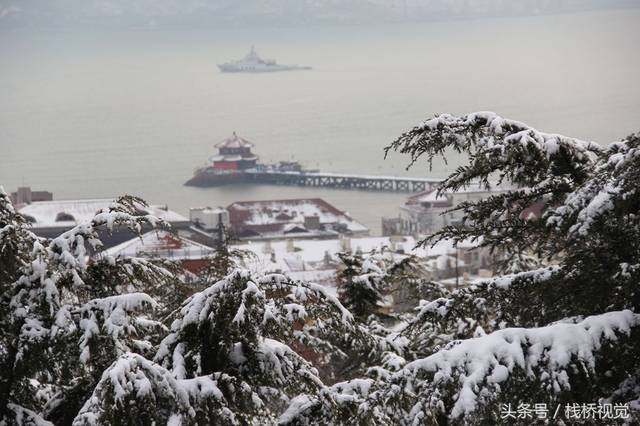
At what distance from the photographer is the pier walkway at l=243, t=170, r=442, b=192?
4009 cm

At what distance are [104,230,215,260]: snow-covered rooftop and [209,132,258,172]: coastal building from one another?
2343 centimetres

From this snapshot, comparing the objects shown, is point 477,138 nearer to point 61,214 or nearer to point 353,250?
point 353,250

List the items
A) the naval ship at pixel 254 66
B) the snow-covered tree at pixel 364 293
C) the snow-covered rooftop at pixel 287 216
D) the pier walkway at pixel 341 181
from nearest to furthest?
the snow-covered tree at pixel 364 293 → the snow-covered rooftop at pixel 287 216 → the pier walkway at pixel 341 181 → the naval ship at pixel 254 66

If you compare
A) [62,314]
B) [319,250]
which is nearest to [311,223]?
[319,250]

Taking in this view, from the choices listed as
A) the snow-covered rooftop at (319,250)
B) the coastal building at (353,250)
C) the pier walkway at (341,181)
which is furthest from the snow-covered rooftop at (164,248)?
the pier walkway at (341,181)

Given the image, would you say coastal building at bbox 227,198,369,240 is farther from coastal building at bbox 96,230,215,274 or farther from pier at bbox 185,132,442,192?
coastal building at bbox 96,230,215,274

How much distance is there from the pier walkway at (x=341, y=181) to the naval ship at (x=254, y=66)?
41.6 m

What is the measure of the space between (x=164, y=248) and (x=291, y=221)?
2788cm

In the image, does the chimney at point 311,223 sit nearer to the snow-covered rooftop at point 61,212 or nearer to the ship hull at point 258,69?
the snow-covered rooftop at point 61,212

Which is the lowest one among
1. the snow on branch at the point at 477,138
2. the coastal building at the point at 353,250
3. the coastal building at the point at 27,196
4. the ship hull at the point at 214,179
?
the coastal building at the point at 353,250

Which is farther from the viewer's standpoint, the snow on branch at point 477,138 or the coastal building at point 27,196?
the coastal building at point 27,196

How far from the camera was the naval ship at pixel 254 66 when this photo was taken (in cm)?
8612

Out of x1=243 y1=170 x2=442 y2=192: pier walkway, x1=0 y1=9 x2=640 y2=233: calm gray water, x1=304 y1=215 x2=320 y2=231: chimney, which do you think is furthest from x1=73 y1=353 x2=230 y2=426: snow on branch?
x1=243 y1=170 x2=442 y2=192: pier walkway

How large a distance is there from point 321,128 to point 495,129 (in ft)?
177
